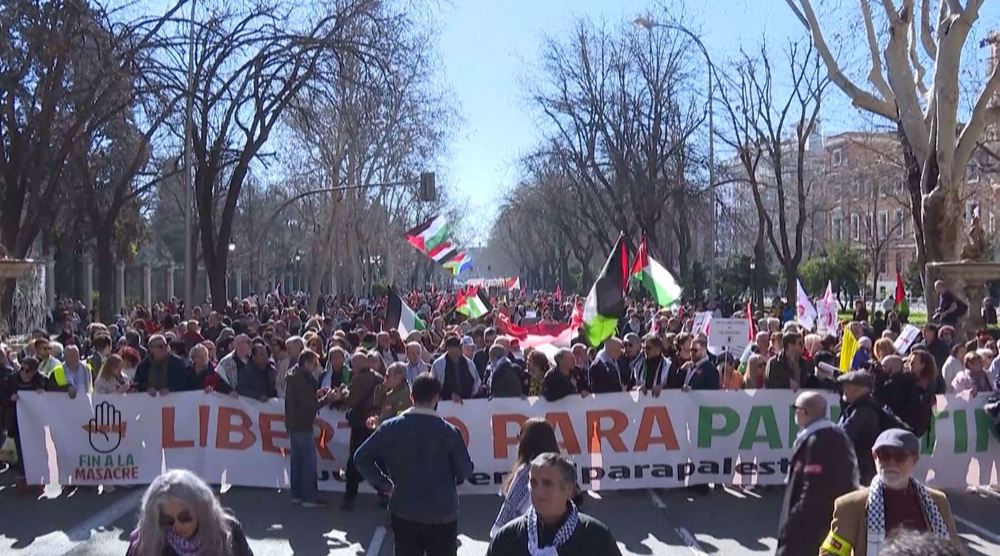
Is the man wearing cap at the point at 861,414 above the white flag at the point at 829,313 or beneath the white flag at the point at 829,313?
beneath

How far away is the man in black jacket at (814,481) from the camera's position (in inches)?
231

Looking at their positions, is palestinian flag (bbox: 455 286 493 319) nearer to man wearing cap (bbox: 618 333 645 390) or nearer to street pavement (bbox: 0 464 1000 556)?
man wearing cap (bbox: 618 333 645 390)

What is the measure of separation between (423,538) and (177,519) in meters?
2.29

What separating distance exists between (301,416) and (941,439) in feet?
20.2

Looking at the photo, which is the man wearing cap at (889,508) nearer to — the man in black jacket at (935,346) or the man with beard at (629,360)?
the man with beard at (629,360)

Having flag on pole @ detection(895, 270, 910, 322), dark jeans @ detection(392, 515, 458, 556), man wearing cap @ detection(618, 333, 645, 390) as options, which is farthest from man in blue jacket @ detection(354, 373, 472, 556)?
flag on pole @ detection(895, 270, 910, 322)

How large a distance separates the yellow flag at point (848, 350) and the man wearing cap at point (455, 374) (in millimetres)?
5734

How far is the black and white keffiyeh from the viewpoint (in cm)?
432

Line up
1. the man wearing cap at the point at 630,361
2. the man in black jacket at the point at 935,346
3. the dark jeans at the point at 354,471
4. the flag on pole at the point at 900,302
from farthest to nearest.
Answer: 1. the flag on pole at the point at 900,302
2. the man in black jacket at the point at 935,346
3. the man wearing cap at the point at 630,361
4. the dark jeans at the point at 354,471

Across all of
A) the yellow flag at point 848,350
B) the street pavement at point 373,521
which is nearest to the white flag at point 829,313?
the yellow flag at point 848,350

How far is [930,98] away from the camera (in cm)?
2064

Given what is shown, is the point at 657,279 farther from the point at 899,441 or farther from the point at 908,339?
the point at 899,441

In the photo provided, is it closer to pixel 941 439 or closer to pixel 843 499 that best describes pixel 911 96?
pixel 941 439

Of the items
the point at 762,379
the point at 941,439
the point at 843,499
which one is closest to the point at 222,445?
the point at 762,379
